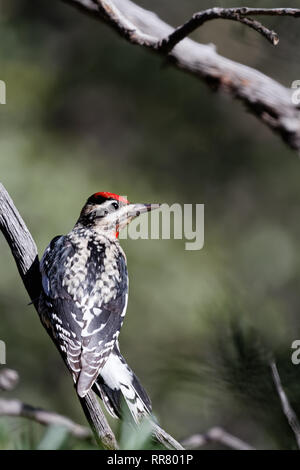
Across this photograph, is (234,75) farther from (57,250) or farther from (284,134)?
(57,250)

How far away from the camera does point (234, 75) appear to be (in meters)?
2.04

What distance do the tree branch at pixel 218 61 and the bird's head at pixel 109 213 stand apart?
832mm

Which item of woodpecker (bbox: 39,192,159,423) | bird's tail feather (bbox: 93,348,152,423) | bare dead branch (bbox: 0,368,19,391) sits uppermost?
bare dead branch (bbox: 0,368,19,391)

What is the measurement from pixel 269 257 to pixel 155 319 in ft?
4.51

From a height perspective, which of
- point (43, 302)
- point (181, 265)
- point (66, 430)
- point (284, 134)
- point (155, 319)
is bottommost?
point (155, 319)

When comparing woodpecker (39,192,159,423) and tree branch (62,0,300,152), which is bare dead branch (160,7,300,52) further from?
woodpecker (39,192,159,423)

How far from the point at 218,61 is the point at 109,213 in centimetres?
111

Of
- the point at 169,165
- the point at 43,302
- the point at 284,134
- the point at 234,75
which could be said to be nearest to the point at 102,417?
the point at 43,302

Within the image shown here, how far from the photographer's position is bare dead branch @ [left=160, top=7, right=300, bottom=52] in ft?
5.86

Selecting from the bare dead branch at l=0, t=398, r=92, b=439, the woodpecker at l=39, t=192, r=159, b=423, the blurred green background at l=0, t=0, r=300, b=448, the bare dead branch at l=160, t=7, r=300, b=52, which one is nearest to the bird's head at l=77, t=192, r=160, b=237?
the woodpecker at l=39, t=192, r=159, b=423

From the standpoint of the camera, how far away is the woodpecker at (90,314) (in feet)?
7.76

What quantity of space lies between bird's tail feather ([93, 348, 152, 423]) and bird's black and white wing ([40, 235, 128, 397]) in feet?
0.42

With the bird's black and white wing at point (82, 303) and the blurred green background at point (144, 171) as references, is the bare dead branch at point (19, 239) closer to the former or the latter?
the bird's black and white wing at point (82, 303)

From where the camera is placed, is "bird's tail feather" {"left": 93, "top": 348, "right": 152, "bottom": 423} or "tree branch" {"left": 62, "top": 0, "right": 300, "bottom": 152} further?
"bird's tail feather" {"left": 93, "top": 348, "right": 152, "bottom": 423}
